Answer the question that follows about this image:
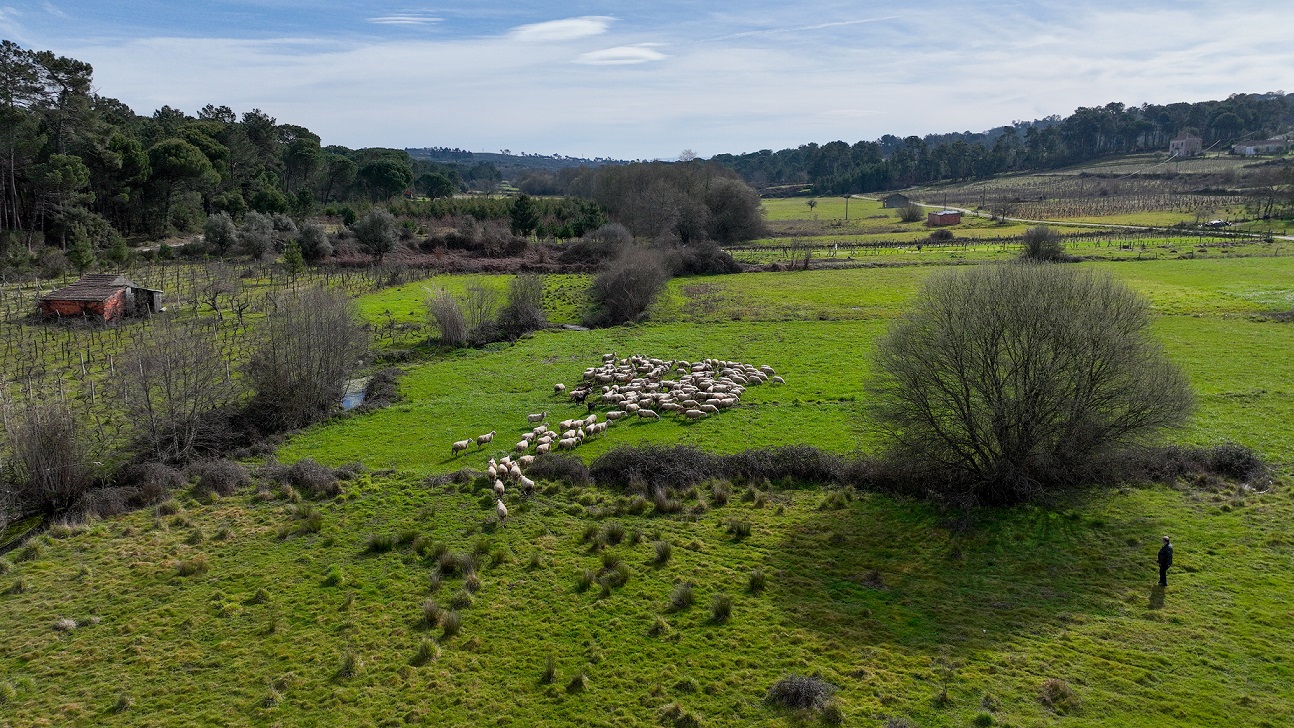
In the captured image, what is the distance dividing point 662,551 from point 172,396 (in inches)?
759

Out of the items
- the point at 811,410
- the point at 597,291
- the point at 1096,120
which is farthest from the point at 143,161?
the point at 1096,120

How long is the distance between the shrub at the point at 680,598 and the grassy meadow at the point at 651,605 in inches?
3.3

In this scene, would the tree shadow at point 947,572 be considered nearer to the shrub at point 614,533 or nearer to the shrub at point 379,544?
the shrub at point 614,533

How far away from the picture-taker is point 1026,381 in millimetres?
21141

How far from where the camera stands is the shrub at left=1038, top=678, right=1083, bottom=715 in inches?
534

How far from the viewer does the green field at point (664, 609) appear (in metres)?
14.1

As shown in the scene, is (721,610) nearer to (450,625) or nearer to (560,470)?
(450,625)

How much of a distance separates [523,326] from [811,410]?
76.5ft

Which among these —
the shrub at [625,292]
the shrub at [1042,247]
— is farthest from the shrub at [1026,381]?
the shrub at [1042,247]

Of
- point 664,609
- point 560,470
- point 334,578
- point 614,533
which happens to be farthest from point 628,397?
point 334,578

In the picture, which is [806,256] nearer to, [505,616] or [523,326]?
[523,326]

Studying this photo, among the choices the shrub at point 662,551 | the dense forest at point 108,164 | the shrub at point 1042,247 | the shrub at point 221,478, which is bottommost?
the shrub at point 662,551

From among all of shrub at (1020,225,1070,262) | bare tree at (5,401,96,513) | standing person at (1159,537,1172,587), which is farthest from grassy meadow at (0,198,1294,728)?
shrub at (1020,225,1070,262)

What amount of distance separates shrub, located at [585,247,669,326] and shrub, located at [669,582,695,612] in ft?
118
